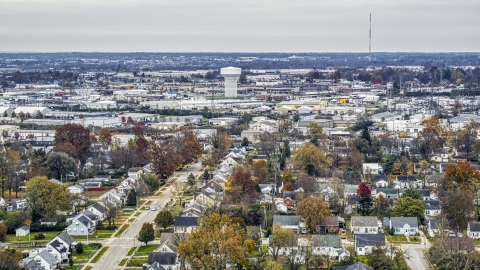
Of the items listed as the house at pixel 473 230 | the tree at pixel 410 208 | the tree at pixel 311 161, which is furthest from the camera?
the tree at pixel 311 161

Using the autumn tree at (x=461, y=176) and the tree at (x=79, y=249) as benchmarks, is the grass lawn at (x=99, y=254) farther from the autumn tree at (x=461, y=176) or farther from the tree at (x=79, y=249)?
the autumn tree at (x=461, y=176)

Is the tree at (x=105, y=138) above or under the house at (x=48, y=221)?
above

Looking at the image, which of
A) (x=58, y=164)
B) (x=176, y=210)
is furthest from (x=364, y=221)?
(x=58, y=164)

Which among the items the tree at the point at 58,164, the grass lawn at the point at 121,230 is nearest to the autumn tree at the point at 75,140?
the tree at the point at 58,164

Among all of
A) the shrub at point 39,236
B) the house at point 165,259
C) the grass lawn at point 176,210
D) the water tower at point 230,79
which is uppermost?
the water tower at point 230,79

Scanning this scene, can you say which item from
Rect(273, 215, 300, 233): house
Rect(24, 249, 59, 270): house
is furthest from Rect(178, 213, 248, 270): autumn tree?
Rect(273, 215, 300, 233): house

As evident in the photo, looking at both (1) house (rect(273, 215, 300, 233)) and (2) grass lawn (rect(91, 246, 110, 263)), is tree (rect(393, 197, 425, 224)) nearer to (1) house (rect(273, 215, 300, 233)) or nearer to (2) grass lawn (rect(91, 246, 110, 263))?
(1) house (rect(273, 215, 300, 233))

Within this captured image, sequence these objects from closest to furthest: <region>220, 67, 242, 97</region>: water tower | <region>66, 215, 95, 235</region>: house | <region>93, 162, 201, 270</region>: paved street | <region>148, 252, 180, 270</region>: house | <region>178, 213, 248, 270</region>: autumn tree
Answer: <region>178, 213, 248, 270</region>: autumn tree < <region>148, 252, 180, 270</region>: house < <region>93, 162, 201, 270</region>: paved street < <region>66, 215, 95, 235</region>: house < <region>220, 67, 242, 97</region>: water tower
